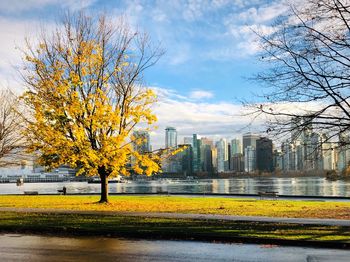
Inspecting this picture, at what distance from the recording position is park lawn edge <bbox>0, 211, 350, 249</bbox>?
42.1ft

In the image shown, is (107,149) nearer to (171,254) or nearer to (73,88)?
(73,88)

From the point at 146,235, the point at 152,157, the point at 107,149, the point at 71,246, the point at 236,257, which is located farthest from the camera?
the point at 152,157

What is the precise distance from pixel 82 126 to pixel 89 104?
130cm

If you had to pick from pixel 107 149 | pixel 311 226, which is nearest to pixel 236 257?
pixel 311 226

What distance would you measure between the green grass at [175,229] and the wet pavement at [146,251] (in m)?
0.86

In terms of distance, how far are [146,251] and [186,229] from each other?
11.3ft

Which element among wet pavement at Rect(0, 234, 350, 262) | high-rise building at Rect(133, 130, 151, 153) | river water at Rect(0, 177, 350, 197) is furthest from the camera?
river water at Rect(0, 177, 350, 197)

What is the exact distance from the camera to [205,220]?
17406 millimetres

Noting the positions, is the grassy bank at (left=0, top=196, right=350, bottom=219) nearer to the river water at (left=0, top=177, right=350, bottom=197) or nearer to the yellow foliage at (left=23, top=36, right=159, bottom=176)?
the yellow foliage at (left=23, top=36, right=159, bottom=176)

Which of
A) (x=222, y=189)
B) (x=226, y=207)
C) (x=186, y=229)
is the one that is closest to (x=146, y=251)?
(x=186, y=229)

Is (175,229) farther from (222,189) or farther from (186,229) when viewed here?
(222,189)

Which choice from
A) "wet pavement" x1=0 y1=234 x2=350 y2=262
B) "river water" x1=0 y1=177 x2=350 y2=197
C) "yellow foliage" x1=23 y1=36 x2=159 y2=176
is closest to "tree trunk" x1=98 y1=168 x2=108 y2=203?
"yellow foliage" x1=23 y1=36 x2=159 y2=176

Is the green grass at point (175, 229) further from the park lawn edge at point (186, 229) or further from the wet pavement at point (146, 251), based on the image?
the wet pavement at point (146, 251)

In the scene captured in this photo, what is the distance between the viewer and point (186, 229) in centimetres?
Answer: 1466
